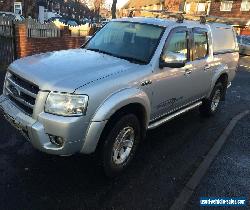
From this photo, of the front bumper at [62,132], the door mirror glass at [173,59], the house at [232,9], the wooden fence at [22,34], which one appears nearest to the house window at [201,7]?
the house at [232,9]

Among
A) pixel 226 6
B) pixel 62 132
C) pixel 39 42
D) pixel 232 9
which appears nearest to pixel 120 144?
pixel 62 132

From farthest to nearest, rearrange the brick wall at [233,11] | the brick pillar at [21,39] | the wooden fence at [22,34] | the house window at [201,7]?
the house window at [201,7]
the brick wall at [233,11]
the wooden fence at [22,34]
the brick pillar at [21,39]

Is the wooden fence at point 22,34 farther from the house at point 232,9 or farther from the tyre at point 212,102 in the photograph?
the house at point 232,9

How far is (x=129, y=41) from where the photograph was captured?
16.7ft

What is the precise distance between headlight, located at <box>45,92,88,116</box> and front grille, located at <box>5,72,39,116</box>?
0.99 feet

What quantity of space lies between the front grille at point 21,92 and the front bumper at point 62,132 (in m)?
0.17

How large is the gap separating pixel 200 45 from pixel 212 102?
65.2 inches

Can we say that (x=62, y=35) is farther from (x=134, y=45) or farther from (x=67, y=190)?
(x=67, y=190)

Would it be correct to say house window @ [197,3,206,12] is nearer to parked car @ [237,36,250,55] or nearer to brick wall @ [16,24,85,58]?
parked car @ [237,36,250,55]

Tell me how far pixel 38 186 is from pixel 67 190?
0.37m

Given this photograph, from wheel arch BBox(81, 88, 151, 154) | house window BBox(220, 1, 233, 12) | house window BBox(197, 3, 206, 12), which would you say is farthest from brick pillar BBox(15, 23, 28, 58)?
house window BBox(197, 3, 206, 12)

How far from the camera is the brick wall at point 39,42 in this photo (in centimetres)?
970

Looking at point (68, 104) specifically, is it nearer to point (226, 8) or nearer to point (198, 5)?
point (226, 8)

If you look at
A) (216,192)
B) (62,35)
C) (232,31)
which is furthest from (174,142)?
(62,35)
